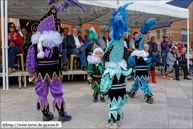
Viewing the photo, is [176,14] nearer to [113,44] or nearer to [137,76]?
[137,76]

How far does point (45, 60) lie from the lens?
3.61m

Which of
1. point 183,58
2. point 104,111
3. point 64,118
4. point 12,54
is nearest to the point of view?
point 64,118

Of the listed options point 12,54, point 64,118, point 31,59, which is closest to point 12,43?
point 12,54

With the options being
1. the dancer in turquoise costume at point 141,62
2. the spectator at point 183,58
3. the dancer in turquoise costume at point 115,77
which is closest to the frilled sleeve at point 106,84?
the dancer in turquoise costume at point 115,77

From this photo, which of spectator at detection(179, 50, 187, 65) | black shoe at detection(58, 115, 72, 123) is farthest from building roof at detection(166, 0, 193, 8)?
black shoe at detection(58, 115, 72, 123)

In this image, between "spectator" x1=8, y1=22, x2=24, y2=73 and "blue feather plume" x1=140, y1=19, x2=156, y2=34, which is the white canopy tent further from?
"blue feather plume" x1=140, y1=19, x2=156, y2=34

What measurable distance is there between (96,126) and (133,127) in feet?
2.24

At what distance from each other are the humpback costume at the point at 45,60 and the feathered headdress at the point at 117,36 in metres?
1.00

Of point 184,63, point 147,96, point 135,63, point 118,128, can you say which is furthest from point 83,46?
point 184,63

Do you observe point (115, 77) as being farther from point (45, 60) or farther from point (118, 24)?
point (45, 60)

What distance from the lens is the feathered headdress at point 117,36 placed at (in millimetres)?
3259

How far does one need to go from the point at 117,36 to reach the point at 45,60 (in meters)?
1.44

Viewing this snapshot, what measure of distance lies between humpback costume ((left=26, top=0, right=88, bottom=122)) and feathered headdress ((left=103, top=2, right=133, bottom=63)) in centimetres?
100

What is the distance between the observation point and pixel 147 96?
17.1 ft
